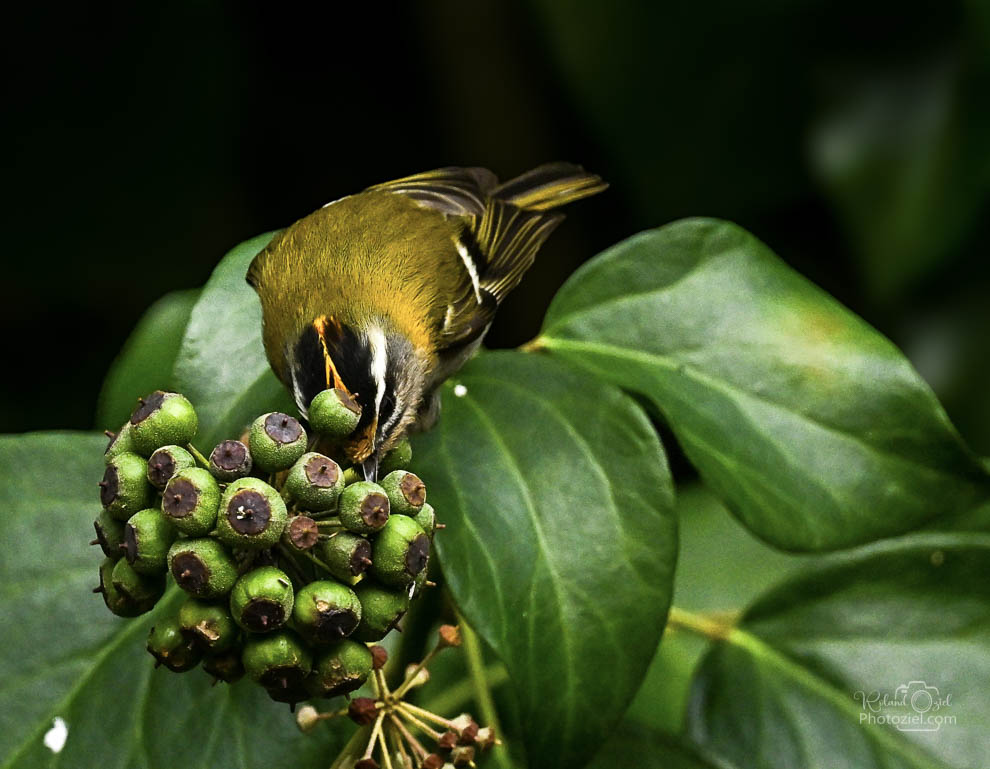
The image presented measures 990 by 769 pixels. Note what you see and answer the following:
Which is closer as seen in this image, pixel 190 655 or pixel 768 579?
pixel 190 655

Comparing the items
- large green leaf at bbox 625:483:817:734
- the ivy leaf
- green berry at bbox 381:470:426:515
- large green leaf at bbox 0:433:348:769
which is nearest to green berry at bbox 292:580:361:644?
green berry at bbox 381:470:426:515

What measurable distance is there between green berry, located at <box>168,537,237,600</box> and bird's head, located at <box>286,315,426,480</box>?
266 millimetres

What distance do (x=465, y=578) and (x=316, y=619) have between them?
317 mm

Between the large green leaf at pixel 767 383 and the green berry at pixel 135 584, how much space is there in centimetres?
74

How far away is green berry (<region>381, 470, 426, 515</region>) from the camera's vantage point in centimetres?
110

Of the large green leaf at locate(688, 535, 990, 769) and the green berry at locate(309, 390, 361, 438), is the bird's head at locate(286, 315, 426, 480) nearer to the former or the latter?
the green berry at locate(309, 390, 361, 438)

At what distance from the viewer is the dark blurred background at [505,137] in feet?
9.34

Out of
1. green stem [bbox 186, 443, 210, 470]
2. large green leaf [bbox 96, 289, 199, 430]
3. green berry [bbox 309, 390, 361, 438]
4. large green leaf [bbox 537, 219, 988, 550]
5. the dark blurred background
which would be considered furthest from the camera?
the dark blurred background

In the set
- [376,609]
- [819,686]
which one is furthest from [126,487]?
[819,686]

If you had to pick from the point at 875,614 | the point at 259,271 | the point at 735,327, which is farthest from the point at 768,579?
the point at 259,271

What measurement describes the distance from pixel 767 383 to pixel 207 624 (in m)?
0.85

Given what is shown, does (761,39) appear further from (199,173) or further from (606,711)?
(606,711)

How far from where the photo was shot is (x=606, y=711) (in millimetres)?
1315

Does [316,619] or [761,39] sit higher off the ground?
[761,39]
